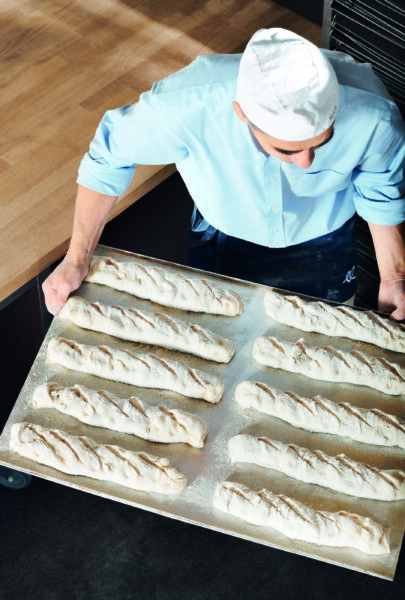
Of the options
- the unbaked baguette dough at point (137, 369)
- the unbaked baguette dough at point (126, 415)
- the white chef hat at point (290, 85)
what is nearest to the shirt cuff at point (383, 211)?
the white chef hat at point (290, 85)

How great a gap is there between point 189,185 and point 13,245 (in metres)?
0.53

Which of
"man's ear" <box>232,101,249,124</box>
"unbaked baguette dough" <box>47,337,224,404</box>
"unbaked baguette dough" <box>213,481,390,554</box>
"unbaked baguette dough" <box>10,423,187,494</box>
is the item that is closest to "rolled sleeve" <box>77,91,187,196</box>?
"man's ear" <box>232,101,249,124</box>

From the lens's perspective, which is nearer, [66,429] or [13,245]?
[66,429]

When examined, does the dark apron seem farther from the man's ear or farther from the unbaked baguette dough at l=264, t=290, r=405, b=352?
the man's ear

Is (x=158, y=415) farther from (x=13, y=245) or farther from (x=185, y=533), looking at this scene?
(x=185, y=533)

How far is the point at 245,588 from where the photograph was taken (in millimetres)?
2693

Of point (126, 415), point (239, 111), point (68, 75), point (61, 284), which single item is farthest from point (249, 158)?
point (68, 75)

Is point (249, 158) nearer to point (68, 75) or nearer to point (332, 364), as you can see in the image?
point (332, 364)

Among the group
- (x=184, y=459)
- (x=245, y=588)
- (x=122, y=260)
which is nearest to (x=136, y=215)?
(x=122, y=260)

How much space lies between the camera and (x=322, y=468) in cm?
168

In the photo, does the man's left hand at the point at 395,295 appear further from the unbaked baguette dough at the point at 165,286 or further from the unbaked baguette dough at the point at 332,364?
the unbaked baguette dough at the point at 165,286

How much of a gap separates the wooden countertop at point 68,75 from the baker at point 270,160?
24 cm

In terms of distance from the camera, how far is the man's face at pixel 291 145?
159 cm

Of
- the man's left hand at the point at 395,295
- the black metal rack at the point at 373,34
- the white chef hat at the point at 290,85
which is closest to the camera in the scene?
the white chef hat at the point at 290,85
